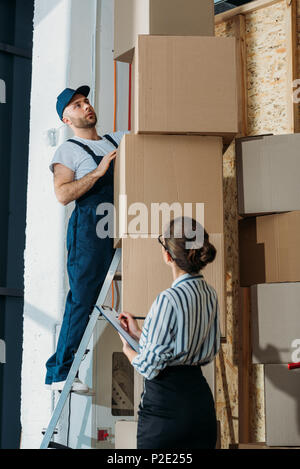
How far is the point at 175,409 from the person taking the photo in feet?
6.59

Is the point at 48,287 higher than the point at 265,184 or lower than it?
lower

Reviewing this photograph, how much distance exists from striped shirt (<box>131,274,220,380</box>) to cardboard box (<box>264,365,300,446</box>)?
71cm

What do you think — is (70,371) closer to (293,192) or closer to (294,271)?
(294,271)

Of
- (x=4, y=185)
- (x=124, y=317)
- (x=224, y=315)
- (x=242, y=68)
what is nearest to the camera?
(x=124, y=317)

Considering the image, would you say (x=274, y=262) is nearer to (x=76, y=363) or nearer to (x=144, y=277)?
(x=144, y=277)

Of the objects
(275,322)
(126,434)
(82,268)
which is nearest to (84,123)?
(82,268)

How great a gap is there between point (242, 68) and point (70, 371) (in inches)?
68.8

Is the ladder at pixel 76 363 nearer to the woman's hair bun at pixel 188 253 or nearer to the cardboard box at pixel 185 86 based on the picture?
the woman's hair bun at pixel 188 253

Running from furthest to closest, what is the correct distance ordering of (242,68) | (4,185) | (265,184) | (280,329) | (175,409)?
1. (4,185)
2. (242,68)
3. (265,184)
4. (280,329)
5. (175,409)

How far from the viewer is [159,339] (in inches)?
79.2

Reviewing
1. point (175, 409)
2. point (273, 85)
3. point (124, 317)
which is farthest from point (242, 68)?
point (175, 409)

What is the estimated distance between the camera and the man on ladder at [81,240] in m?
2.80

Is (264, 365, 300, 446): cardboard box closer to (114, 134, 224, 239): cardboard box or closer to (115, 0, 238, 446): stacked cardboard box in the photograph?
(115, 0, 238, 446): stacked cardboard box

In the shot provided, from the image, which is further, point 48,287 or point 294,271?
point 48,287
